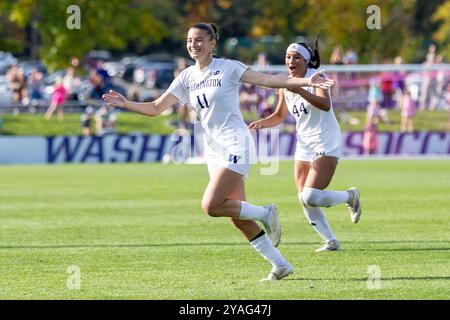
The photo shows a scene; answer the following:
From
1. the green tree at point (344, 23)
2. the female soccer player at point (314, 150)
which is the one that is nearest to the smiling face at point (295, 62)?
the female soccer player at point (314, 150)

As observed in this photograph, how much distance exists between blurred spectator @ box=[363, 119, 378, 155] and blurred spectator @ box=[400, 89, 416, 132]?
2761mm

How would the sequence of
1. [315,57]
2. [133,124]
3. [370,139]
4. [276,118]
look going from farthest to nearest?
[133,124], [370,139], [276,118], [315,57]

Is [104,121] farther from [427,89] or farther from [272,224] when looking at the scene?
[272,224]

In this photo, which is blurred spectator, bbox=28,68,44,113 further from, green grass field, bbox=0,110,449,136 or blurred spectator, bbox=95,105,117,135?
blurred spectator, bbox=95,105,117,135

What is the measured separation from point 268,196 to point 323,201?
8.80 meters

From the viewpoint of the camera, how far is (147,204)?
2073 centimetres

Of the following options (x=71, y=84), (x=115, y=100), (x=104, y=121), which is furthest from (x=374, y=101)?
(x=115, y=100)

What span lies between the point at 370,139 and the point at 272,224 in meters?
26.3

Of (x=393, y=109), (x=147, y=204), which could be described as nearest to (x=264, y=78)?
(x=147, y=204)

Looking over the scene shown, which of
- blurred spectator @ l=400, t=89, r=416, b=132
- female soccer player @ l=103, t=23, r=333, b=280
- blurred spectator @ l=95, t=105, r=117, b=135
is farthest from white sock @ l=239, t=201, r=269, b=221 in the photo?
blurred spectator @ l=400, t=89, r=416, b=132

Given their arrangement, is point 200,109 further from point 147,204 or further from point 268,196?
point 268,196

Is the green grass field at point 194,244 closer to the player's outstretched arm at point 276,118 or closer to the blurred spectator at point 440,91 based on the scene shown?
the player's outstretched arm at point 276,118

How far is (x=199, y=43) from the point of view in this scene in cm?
1095

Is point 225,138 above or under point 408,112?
above
